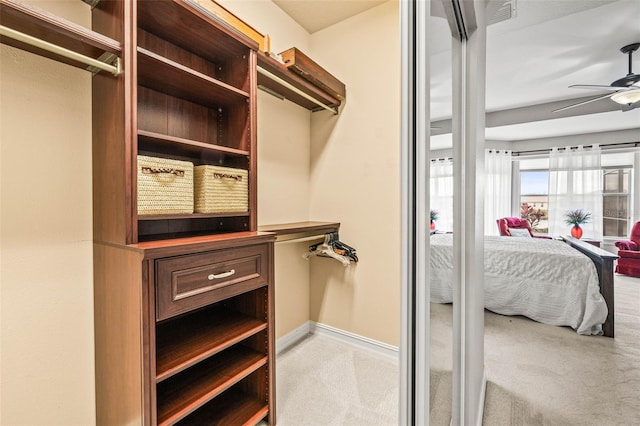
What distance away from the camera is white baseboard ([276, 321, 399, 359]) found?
2.17 meters

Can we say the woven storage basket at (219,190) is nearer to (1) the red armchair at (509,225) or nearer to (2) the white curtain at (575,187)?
(1) the red armchair at (509,225)

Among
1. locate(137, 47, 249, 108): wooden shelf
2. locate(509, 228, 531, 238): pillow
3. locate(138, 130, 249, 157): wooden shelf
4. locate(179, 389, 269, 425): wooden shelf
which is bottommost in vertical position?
locate(179, 389, 269, 425): wooden shelf

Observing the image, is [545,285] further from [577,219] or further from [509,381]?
[577,219]

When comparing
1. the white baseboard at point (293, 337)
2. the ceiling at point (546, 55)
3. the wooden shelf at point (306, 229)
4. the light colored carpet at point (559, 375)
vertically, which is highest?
the ceiling at point (546, 55)

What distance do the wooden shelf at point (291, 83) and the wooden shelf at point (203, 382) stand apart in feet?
5.32

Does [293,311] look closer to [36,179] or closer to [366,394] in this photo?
[366,394]

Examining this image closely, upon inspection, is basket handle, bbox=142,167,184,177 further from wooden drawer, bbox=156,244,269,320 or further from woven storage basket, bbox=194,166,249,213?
wooden drawer, bbox=156,244,269,320

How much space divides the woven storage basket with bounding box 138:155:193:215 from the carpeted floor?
1.12m

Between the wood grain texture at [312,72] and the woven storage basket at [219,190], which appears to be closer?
the woven storage basket at [219,190]

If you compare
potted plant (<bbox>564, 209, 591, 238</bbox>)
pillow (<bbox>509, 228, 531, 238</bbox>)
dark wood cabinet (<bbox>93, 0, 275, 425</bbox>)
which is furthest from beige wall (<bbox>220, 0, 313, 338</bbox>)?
potted plant (<bbox>564, 209, 591, 238</bbox>)

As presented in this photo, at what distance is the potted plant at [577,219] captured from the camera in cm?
549

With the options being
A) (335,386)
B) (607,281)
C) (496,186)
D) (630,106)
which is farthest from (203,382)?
(496,186)

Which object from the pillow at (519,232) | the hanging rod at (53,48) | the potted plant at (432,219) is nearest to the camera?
the potted plant at (432,219)

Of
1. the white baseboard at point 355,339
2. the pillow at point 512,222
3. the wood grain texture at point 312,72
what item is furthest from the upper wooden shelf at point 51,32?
the pillow at point 512,222
